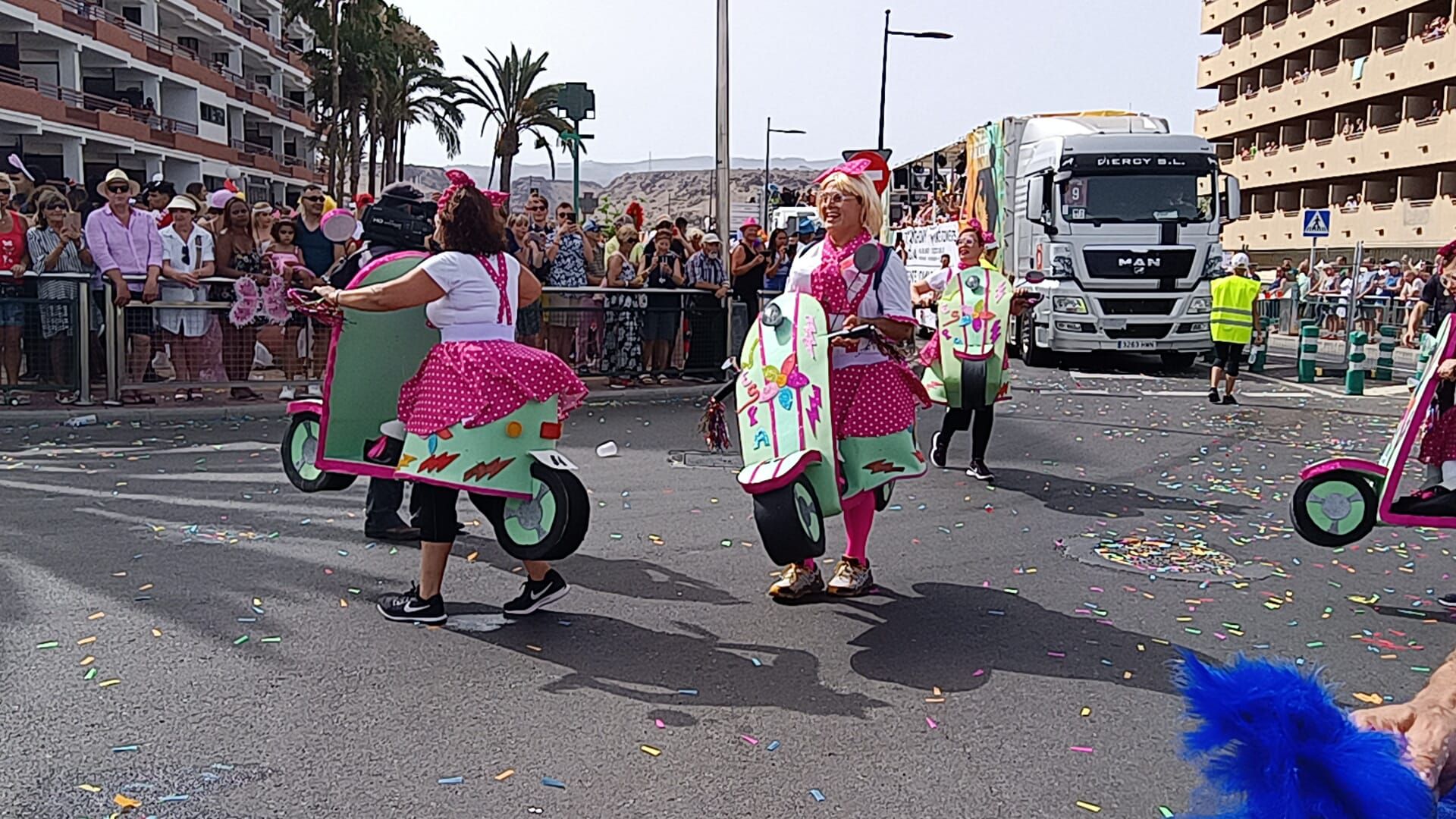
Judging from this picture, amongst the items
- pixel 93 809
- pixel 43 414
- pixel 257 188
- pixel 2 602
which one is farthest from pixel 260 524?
pixel 257 188

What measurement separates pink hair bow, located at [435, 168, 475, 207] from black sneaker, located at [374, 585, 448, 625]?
168 centimetres

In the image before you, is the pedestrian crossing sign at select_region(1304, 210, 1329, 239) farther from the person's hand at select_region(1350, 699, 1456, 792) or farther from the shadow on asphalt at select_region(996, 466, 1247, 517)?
the person's hand at select_region(1350, 699, 1456, 792)

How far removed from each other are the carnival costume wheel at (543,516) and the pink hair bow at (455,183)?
1194mm

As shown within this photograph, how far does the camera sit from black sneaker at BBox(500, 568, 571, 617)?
232 inches

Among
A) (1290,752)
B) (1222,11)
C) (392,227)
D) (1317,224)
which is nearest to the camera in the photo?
(1290,752)

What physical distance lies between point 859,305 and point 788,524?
1.14 m

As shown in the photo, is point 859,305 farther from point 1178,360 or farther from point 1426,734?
point 1178,360

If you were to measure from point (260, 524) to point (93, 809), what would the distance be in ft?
12.9

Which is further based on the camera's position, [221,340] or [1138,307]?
[1138,307]

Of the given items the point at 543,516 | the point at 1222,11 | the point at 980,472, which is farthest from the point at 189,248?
the point at 1222,11

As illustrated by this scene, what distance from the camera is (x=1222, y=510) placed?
873 cm

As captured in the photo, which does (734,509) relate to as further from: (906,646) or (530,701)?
(530,701)

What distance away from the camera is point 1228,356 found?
15156 mm

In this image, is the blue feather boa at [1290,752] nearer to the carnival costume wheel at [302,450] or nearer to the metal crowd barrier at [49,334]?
the carnival costume wheel at [302,450]
